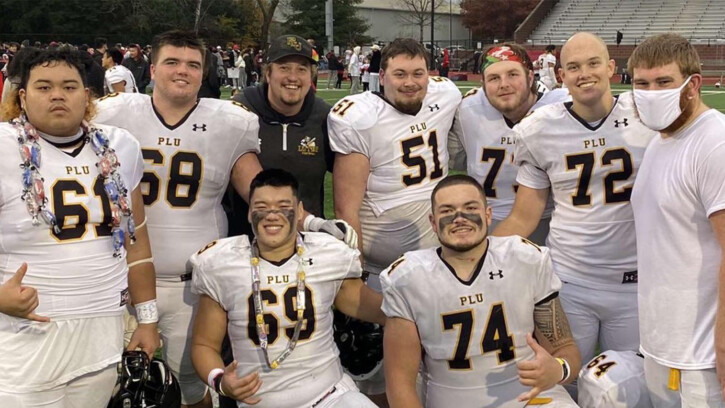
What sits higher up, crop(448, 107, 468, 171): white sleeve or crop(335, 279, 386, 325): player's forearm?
crop(448, 107, 468, 171): white sleeve

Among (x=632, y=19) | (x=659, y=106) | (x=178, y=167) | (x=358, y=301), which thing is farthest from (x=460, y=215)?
(x=632, y=19)

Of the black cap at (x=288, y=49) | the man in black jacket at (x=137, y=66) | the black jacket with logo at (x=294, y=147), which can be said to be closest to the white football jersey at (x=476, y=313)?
Answer: the black jacket with logo at (x=294, y=147)


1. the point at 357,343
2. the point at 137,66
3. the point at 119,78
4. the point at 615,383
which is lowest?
the point at 357,343

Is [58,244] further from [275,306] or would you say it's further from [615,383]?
[615,383]

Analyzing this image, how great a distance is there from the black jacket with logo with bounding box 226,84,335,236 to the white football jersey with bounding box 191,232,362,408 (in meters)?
0.96

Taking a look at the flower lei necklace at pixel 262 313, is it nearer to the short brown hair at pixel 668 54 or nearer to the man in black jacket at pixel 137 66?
the short brown hair at pixel 668 54

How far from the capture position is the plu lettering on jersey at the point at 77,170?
3279 mm

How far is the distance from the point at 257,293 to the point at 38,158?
1.10 m

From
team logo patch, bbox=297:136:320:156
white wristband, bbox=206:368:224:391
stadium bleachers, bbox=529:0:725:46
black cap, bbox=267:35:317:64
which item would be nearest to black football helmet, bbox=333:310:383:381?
team logo patch, bbox=297:136:320:156

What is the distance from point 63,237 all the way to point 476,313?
1.78 m

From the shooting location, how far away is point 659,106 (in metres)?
3.09

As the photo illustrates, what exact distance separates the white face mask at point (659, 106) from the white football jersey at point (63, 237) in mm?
2235

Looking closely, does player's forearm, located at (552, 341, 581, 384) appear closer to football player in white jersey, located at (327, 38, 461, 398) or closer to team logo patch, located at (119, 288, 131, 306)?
football player in white jersey, located at (327, 38, 461, 398)

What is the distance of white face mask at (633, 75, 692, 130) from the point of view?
3.07 metres
